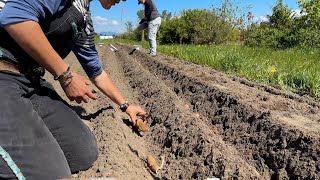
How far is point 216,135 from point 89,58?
1.32 meters

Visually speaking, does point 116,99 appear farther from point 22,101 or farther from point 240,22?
point 240,22

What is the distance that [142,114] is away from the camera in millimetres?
3326

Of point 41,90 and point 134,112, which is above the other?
point 41,90

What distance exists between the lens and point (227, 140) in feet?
11.1

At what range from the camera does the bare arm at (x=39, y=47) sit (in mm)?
2049

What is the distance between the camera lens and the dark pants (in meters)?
2.02

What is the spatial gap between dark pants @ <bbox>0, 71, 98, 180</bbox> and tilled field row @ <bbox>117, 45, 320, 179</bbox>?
0.76m

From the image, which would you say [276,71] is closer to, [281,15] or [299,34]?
[299,34]

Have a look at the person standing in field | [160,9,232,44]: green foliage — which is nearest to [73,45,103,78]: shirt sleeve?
the person standing in field

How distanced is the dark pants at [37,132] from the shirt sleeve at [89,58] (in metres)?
0.42

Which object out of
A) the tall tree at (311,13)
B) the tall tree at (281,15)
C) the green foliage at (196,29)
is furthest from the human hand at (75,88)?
the tall tree at (281,15)

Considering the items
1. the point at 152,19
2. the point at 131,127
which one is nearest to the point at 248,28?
the point at 152,19

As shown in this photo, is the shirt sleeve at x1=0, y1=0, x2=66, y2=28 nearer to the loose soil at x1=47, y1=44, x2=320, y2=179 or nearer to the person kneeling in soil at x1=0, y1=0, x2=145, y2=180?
the person kneeling in soil at x1=0, y1=0, x2=145, y2=180

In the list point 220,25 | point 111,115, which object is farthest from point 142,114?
point 220,25
